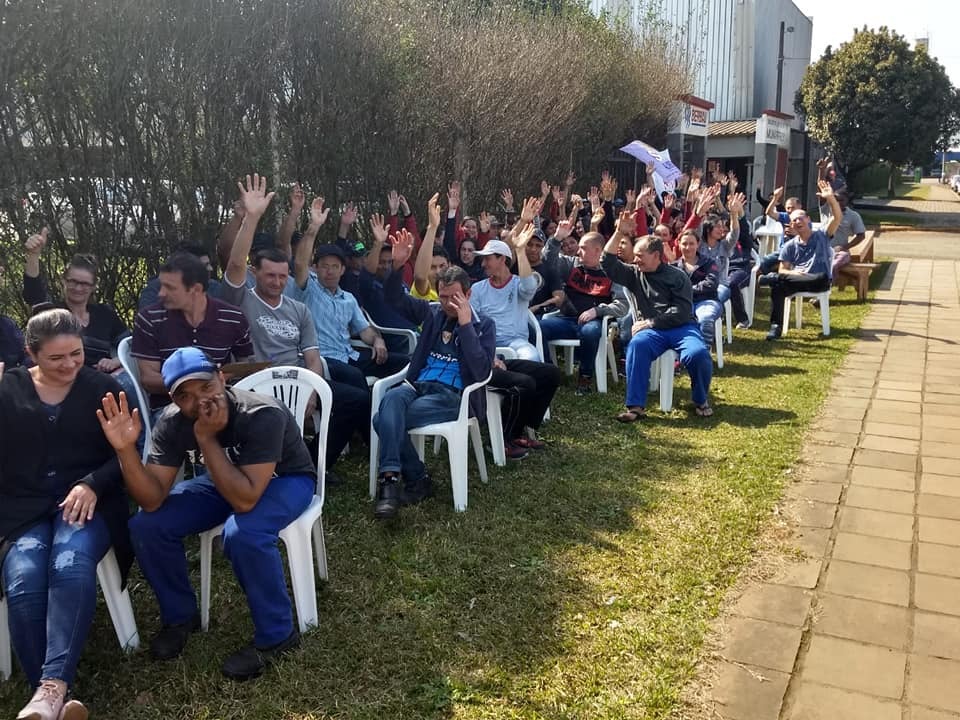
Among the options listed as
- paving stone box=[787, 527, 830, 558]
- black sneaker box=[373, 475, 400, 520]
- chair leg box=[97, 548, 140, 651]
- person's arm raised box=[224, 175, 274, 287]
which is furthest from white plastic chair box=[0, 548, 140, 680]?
paving stone box=[787, 527, 830, 558]

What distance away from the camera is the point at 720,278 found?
8.38m

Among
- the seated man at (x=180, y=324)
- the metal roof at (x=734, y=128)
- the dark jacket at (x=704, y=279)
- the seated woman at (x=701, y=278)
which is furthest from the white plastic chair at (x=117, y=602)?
the metal roof at (x=734, y=128)

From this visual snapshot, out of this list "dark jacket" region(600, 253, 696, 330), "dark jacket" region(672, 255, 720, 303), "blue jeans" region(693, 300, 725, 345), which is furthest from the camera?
Answer: "dark jacket" region(672, 255, 720, 303)

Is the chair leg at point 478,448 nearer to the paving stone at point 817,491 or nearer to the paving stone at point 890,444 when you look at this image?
the paving stone at point 817,491

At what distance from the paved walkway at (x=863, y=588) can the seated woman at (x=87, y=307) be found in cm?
349

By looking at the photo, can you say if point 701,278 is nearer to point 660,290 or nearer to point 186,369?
point 660,290

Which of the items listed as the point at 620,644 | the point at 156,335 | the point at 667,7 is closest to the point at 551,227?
the point at 156,335

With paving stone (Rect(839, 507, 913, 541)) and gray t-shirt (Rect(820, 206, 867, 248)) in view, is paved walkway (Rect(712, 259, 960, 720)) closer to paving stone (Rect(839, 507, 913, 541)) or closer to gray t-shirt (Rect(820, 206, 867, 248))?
paving stone (Rect(839, 507, 913, 541))

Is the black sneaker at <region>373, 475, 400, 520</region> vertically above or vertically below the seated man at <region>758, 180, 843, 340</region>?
below

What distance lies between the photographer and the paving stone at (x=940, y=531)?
13.4 feet

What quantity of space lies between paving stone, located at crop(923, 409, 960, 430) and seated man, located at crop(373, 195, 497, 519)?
141 inches

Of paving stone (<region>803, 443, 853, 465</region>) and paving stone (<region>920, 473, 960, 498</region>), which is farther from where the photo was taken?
paving stone (<region>803, 443, 853, 465</region>)

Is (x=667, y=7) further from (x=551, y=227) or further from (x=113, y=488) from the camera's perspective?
(x=113, y=488)

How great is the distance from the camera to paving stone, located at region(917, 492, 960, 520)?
14.4 feet
